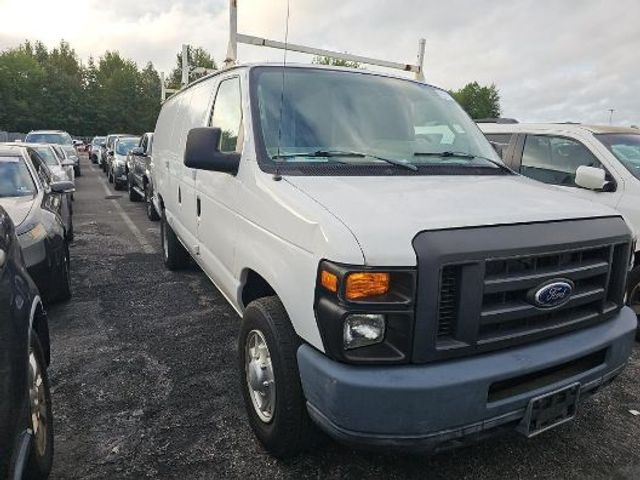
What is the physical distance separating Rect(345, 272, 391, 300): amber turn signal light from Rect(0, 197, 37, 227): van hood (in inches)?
144

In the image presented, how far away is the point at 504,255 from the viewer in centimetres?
217

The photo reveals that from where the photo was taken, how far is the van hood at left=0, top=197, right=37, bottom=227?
4613 millimetres

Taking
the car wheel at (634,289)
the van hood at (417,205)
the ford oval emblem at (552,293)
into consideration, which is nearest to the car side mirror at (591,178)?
the car wheel at (634,289)

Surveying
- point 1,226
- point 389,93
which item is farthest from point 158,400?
point 389,93

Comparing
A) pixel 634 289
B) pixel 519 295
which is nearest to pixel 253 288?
pixel 519 295

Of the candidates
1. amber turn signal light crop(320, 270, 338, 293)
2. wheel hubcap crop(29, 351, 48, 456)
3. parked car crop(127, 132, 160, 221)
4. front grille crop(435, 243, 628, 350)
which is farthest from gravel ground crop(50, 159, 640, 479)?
parked car crop(127, 132, 160, 221)

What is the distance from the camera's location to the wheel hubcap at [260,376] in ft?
8.85

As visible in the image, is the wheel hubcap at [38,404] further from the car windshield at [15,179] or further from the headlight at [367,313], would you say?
the car windshield at [15,179]

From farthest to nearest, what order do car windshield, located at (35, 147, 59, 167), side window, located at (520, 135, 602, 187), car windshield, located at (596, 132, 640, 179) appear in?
car windshield, located at (35, 147, 59, 167)
side window, located at (520, 135, 602, 187)
car windshield, located at (596, 132, 640, 179)

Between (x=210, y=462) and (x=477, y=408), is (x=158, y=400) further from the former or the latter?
(x=477, y=408)

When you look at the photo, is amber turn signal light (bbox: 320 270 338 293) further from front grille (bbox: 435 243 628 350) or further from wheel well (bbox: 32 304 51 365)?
wheel well (bbox: 32 304 51 365)

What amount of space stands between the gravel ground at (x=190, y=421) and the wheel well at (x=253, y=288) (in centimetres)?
73

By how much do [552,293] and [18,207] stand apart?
4.69 metres

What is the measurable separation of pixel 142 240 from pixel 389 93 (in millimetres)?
6026
